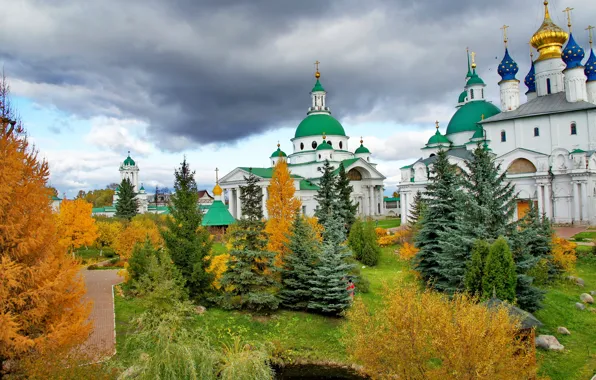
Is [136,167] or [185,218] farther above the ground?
[136,167]

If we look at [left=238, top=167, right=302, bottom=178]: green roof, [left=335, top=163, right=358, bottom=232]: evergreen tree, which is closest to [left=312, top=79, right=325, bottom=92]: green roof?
[left=238, top=167, right=302, bottom=178]: green roof

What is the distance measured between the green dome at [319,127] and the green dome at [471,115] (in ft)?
49.6

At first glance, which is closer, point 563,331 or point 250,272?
point 563,331

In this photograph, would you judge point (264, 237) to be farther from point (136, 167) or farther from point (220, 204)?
point (136, 167)

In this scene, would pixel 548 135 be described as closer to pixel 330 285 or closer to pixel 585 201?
pixel 585 201

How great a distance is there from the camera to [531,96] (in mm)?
48156

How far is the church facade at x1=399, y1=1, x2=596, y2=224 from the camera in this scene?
37531 millimetres

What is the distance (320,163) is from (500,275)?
4283 cm

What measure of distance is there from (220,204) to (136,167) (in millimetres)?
40975

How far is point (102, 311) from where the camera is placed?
15656 millimetres

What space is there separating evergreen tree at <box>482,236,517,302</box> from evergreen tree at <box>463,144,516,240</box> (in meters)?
1.86

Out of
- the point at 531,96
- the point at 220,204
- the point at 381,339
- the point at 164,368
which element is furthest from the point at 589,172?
the point at 164,368

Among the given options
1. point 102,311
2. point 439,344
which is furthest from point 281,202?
point 439,344

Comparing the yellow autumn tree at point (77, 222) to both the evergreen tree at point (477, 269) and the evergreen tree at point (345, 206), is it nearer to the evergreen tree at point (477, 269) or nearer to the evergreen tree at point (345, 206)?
the evergreen tree at point (345, 206)
